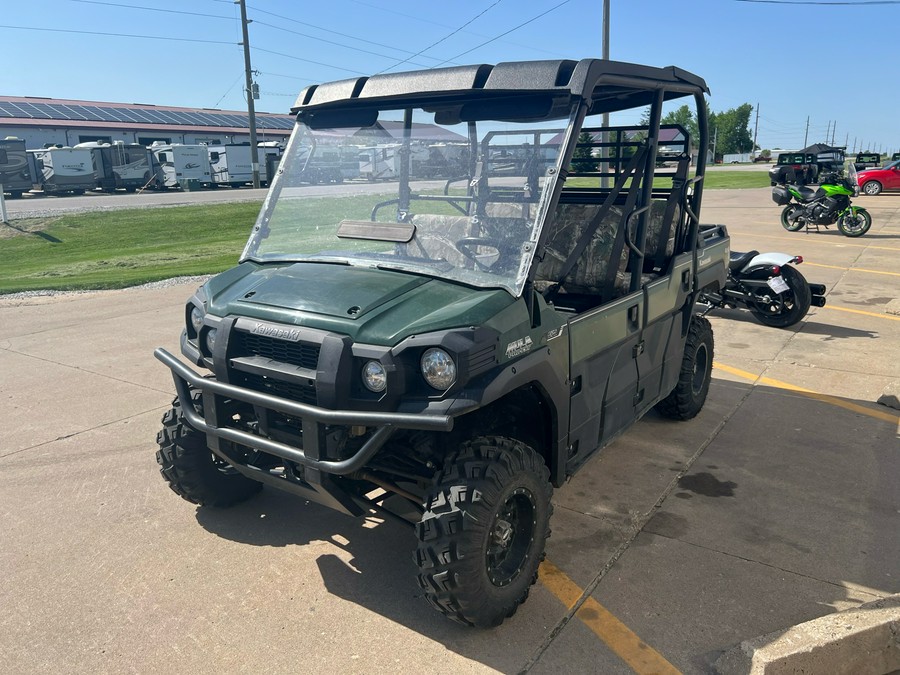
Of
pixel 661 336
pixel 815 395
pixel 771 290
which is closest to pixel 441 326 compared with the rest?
pixel 661 336

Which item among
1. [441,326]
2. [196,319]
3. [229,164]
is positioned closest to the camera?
[441,326]

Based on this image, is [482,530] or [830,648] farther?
[482,530]

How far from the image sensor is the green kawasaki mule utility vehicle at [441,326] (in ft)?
9.15

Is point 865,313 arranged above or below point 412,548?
above

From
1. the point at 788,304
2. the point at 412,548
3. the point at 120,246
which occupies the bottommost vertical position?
the point at 412,548

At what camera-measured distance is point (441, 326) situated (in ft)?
9.01

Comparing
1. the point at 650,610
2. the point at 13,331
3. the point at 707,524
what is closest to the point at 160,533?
the point at 650,610

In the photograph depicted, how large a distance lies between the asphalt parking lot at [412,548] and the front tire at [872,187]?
26352 millimetres

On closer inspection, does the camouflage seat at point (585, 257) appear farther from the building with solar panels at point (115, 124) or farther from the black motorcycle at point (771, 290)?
the building with solar panels at point (115, 124)

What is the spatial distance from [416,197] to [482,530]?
1.86m

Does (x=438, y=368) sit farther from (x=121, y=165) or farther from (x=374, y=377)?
(x=121, y=165)

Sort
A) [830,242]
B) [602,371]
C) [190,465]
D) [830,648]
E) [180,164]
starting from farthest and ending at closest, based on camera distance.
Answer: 1. [180,164]
2. [830,242]
3. [190,465]
4. [602,371]
5. [830,648]

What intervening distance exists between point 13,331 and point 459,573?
7335 mm

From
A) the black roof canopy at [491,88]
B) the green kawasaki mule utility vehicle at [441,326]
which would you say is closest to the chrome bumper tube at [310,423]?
the green kawasaki mule utility vehicle at [441,326]
